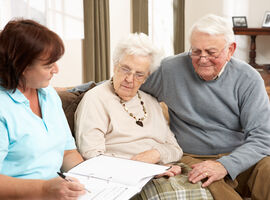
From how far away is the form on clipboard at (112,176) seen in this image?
1.41 metres

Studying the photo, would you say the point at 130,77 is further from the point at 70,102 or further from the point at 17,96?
the point at 17,96

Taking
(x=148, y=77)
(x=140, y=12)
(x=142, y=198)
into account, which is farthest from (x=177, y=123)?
(x=140, y=12)

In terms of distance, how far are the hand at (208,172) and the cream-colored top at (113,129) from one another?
225mm

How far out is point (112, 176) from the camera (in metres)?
1.52

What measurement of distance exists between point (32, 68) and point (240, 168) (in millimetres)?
1047

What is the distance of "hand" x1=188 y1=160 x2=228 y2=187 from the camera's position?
1.78 m

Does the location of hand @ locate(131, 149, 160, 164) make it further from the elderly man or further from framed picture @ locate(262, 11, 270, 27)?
framed picture @ locate(262, 11, 270, 27)

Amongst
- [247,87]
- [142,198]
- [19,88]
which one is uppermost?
[19,88]

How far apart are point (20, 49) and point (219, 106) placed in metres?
1.11

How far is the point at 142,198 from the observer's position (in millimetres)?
1720

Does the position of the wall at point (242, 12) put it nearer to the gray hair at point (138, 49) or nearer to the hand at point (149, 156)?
the gray hair at point (138, 49)

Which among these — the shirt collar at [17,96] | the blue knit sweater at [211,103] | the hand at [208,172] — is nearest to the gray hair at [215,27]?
the blue knit sweater at [211,103]

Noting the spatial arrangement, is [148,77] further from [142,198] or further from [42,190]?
[42,190]

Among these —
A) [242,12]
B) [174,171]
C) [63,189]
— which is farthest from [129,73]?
[242,12]
